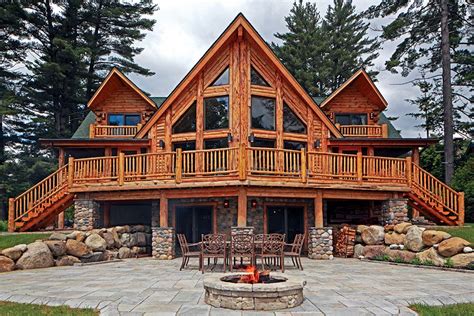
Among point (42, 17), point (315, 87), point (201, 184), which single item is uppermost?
point (42, 17)

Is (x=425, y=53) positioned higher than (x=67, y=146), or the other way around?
(x=425, y=53)

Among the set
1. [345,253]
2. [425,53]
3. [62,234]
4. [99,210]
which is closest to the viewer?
[62,234]

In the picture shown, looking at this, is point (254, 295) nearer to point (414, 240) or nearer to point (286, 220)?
point (414, 240)

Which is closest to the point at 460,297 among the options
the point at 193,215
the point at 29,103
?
the point at 193,215

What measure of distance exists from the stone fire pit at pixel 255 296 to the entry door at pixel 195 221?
9344mm

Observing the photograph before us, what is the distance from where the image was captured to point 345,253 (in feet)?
47.0

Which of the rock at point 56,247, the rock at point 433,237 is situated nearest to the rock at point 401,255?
the rock at point 433,237

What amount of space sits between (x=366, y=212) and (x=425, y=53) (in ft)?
46.3

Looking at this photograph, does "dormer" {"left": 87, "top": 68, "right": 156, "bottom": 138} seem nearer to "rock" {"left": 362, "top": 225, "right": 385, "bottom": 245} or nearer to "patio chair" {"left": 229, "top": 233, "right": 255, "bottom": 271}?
A: "patio chair" {"left": 229, "top": 233, "right": 255, "bottom": 271}

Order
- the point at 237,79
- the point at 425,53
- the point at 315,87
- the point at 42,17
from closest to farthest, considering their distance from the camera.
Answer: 1. the point at 237,79
2. the point at 425,53
3. the point at 42,17
4. the point at 315,87

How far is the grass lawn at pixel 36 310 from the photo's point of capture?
617cm

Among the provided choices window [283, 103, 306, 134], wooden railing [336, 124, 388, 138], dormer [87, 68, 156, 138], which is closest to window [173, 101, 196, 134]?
window [283, 103, 306, 134]

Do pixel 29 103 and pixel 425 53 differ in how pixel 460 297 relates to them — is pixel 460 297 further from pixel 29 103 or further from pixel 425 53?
pixel 29 103

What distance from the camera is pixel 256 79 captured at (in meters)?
15.9
